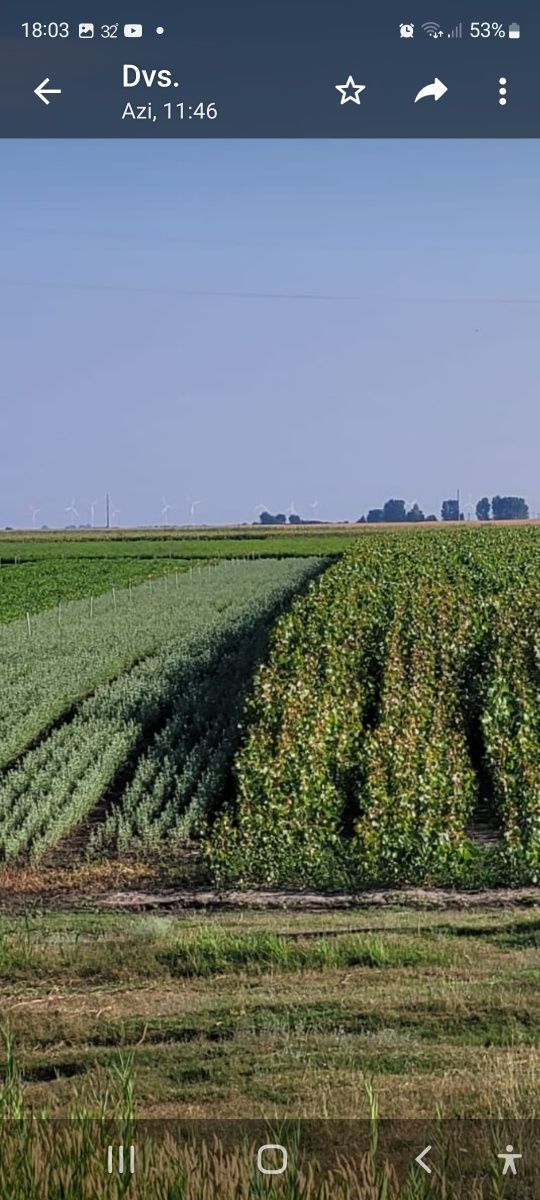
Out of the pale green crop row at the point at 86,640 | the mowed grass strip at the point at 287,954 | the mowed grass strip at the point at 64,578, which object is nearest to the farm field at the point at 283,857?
the mowed grass strip at the point at 287,954

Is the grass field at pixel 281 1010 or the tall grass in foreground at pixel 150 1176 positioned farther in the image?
the grass field at pixel 281 1010

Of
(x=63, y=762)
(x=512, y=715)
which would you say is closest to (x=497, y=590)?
(x=512, y=715)

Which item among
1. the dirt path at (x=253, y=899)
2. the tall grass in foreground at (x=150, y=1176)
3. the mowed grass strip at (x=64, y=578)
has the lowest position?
the dirt path at (x=253, y=899)

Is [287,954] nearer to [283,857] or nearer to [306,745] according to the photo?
[283,857]

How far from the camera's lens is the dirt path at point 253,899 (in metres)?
12.8

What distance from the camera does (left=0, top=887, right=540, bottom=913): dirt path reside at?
41.9 ft

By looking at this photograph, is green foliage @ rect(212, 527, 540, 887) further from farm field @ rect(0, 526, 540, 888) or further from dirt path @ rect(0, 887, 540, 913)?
dirt path @ rect(0, 887, 540, 913)

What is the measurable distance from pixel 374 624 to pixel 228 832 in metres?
10.1

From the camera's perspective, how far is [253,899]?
43.1 feet

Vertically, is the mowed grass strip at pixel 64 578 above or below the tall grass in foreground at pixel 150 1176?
above

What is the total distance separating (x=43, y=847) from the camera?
48.0ft

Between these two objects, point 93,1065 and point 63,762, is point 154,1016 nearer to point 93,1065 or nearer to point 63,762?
point 93,1065

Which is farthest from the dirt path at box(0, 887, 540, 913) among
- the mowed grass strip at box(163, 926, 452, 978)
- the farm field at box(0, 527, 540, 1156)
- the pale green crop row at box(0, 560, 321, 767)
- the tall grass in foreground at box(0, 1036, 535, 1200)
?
the tall grass in foreground at box(0, 1036, 535, 1200)

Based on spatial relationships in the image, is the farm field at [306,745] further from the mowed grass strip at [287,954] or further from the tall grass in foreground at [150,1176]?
the tall grass in foreground at [150,1176]
